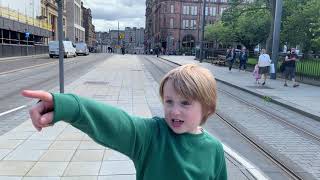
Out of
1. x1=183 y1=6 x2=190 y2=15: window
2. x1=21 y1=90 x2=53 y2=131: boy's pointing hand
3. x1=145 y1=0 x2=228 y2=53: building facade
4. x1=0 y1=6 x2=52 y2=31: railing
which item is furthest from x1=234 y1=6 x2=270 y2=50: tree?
x1=183 y1=6 x2=190 y2=15: window

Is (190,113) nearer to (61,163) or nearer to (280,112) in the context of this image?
(61,163)

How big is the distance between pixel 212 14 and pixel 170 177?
11784cm

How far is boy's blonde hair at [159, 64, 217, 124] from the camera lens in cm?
175

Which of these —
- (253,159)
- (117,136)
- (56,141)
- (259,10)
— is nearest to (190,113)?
(117,136)

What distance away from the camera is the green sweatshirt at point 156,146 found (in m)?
1.65

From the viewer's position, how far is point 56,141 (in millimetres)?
7145

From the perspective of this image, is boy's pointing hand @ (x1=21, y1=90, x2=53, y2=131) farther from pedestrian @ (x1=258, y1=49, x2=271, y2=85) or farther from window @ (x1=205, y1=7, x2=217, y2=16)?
window @ (x1=205, y1=7, x2=217, y2=16)

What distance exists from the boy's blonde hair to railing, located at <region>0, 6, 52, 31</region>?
1954 inches

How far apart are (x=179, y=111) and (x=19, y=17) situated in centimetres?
5786

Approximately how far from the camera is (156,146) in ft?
5.89

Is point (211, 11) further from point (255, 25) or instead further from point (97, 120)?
point (97, 120)

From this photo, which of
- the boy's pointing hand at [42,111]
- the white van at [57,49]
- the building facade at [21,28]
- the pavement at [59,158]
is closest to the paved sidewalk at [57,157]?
the pavement at [59,158]

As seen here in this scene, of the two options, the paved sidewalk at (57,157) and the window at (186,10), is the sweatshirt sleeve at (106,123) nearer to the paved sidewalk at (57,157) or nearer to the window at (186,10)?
the paved sidewalk at (57,157)

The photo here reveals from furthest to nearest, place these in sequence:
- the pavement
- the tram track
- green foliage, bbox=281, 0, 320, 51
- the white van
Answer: the white van, green foliage, bbox=281, 0, 320, 51, the tram track, the pavement
